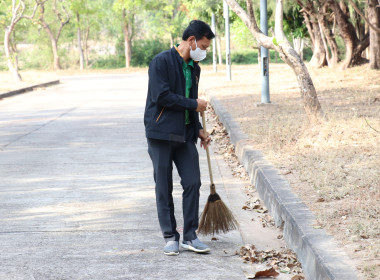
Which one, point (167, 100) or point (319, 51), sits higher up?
point (167, 100)

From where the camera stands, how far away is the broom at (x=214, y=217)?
5469 mm

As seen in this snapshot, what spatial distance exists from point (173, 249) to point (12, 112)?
13035 millimetres

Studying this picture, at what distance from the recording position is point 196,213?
206 inches

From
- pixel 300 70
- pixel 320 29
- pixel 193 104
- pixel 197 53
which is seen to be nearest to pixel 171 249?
pixel 193 104

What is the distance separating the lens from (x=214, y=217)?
548cm

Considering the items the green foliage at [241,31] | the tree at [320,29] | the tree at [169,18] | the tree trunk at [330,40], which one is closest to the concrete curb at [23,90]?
the green foliage at [241,31]

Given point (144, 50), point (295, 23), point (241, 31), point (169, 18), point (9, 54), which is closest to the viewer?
point (295, 23)

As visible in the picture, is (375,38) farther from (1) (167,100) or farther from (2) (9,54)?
(1) (167,100)

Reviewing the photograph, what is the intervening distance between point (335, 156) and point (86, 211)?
3.05 meters

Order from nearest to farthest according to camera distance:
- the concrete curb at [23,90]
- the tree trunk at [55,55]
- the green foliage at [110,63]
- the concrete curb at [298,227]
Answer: the concrete curb at [298,227] → the concrete curb at [23,90] → the tree trunk at [55,55] → the green foliage at [110,63]

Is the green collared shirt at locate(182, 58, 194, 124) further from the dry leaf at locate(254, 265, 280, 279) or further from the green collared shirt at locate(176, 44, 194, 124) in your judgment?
the dry leaf at locate(254, 265, 280, 279)

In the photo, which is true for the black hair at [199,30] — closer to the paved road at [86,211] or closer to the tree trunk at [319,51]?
the paved road at [86,211]

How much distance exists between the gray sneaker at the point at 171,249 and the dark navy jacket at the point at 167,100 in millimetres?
836

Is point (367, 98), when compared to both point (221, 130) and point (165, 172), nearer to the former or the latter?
point (221, 130)
